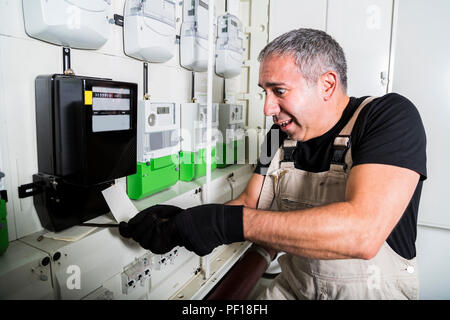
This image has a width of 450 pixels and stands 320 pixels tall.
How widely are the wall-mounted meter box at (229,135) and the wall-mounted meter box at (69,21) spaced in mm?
1013

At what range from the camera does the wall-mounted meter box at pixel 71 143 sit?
41.5 inches

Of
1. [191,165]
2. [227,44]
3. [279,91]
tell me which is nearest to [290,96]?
[279,91]

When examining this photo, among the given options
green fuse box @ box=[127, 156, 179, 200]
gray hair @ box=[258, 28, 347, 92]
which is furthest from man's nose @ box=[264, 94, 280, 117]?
green fuse box @ box=[127, 156, 179, 200]

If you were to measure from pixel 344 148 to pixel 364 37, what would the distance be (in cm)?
139

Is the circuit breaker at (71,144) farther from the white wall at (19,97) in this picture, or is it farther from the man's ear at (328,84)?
the man's ear at (328,84)

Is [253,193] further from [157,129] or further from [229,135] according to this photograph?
[229,135]

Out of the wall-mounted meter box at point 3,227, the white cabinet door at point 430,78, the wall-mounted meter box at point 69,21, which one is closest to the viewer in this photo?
the wall-mounted meter box at point 3,227

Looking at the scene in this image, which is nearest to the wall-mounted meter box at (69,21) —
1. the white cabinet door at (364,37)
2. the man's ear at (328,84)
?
the man's ear at (328,84)

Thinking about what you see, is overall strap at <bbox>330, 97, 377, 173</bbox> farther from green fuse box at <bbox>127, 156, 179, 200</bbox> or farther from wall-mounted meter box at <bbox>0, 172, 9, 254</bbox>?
wall-mounted meter box at <bbox>0, 172, 9, 254</bbox>

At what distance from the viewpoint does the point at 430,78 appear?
7.34 ft

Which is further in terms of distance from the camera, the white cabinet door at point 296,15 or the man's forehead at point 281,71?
the white cabinet door at point 296,15

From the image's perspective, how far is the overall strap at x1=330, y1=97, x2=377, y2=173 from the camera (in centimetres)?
109

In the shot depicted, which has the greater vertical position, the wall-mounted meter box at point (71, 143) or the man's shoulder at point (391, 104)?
the man's shoulder at point (391, 104)

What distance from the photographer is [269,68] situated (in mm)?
1097
